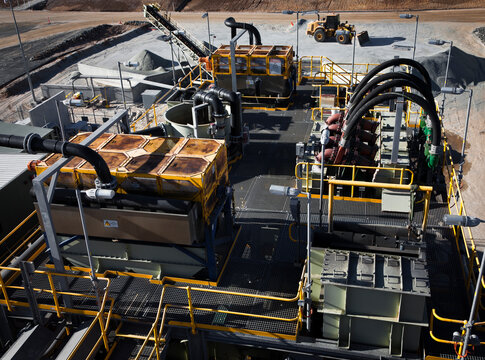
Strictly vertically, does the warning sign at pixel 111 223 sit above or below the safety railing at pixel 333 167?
above

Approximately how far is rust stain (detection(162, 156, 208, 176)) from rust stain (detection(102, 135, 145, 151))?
1586 mm

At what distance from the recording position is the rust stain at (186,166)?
11538 mm

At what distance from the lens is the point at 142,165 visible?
11930 mm

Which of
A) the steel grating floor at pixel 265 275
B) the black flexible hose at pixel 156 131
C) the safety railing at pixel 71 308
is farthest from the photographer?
the black flexible hose at pixel 156 131

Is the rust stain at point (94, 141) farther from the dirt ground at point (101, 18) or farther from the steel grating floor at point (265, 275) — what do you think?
the dirt ground at point (101, 18)

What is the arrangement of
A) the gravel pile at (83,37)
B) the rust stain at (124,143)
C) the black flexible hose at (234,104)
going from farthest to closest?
the gravel pile at (83,37) < the black flexible hose at (234,104) < the rust stain at (124,143)

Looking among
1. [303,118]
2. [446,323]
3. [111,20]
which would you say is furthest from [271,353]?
[111,20]

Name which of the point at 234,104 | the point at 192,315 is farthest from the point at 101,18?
the point at 192,315

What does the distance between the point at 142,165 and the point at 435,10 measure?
56747 mm

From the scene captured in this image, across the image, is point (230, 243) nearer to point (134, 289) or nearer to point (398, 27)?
point (134, 289)

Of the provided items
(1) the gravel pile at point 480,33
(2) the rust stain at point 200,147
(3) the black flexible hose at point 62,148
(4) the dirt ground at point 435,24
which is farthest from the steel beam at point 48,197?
(1) the gravel pile at point 480,33

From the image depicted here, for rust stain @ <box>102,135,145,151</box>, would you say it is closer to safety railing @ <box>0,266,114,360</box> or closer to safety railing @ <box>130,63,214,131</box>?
safety railing @ <box>0,266,114,360</box>

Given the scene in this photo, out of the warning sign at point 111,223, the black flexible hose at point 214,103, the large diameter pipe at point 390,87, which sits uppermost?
the large diameter pipe at point 390,87

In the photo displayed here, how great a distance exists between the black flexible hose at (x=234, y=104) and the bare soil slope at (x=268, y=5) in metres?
48.8
